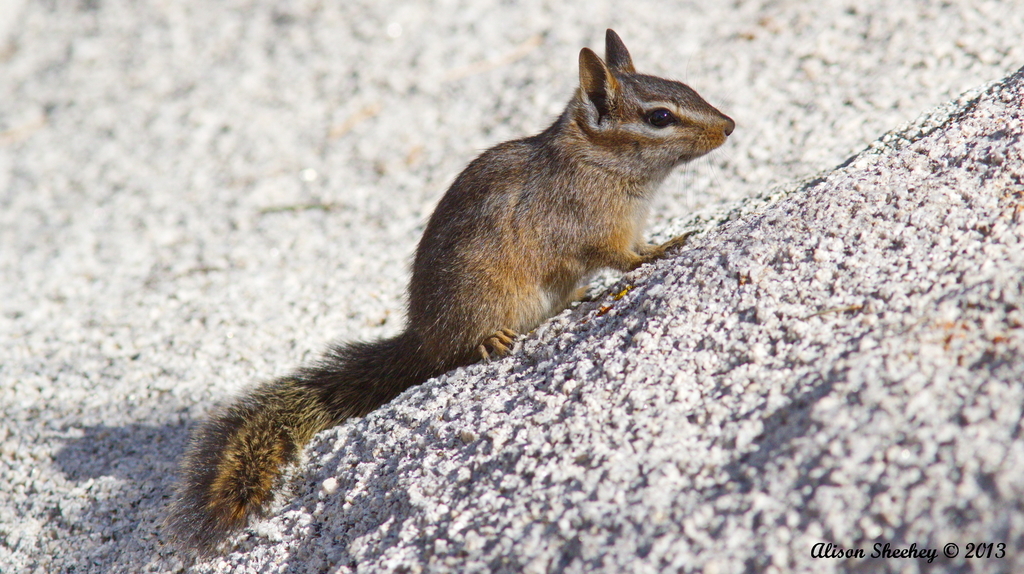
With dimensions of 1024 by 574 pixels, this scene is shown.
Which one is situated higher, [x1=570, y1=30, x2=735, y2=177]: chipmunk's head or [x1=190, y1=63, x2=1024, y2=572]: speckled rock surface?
[x1=570, y1=30, x2=735, y2=177]: chipmunk's head

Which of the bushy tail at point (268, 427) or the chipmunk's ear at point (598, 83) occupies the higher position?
the chipmunk's ear at point (598, 83)

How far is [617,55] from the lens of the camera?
3.70 metres

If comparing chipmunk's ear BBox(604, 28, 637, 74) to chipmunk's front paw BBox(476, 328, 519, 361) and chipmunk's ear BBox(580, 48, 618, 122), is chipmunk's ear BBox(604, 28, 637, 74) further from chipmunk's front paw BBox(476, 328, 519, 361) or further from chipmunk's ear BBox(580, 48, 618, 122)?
chipmunk's front paw BBox(476, 328, 519, 361)

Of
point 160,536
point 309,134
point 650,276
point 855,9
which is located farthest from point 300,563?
point 855,9

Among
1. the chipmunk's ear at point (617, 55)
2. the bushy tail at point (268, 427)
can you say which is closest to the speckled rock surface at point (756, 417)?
the bushy tail at point (268, 427)

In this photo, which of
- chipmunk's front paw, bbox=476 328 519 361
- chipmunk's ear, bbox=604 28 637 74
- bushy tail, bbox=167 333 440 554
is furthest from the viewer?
chipmunk's ear, bbox=604 28 637 74

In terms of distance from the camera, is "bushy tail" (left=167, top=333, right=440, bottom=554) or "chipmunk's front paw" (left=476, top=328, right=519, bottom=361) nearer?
"bushy tail" (left=167, top=333, right=440, bottom=554)

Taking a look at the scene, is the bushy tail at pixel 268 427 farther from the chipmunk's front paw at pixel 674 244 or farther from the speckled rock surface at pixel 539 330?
the chipmunk's front paw at pixel 674 244

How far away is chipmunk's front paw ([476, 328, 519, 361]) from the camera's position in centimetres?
298

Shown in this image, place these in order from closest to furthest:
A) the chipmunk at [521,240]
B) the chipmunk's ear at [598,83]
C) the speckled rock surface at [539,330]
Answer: the speckled rock surface at [539,330] < the chipmunk at [521,240] < the chipmunk's ear at [598,83]

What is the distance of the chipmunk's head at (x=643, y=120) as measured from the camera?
129 inches

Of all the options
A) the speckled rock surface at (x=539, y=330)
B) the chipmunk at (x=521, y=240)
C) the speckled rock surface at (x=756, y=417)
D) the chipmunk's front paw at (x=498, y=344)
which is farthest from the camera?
the chipmunk at (x=521, y=240)

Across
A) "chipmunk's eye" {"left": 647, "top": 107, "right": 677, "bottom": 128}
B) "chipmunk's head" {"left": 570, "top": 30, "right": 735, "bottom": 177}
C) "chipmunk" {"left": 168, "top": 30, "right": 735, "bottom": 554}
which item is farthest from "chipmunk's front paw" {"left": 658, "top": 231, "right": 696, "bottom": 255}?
"chipmunk's eye" {"left": 647, "top": 107, "right": 677, "bottom": 128}

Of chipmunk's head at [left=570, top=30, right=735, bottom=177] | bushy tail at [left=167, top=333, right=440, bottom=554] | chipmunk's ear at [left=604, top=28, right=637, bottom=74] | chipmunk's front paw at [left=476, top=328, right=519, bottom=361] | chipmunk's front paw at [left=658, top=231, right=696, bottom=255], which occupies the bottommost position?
bushy tail at [left=167, top=333, right=440, bottom=554]
